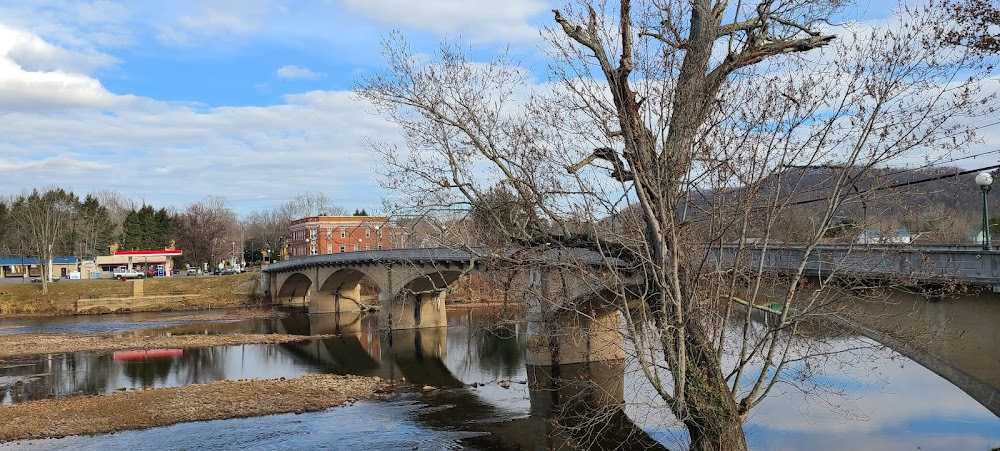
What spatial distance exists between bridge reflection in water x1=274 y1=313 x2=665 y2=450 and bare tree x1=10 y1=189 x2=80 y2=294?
Answer: 33.0 m

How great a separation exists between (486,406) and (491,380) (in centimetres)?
499

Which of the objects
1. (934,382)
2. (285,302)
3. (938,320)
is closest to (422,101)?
(938,320)

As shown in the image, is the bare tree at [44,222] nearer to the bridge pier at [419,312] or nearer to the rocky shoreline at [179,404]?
the bridge pier at [419,312]

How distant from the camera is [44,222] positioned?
8131 centimetres

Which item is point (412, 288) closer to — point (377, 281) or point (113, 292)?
point (377, 281)

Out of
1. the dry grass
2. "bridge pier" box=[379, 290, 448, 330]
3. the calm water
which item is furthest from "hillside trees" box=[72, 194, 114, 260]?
the calm water

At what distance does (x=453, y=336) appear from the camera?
4584 centimetres

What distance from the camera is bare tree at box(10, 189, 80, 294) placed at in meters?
74.2

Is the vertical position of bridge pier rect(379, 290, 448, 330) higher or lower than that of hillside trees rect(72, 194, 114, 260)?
lower

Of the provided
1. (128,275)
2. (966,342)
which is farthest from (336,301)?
(966,342)

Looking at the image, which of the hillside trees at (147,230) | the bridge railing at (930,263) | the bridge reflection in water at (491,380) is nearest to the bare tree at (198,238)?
the hillside trees at (147,230)

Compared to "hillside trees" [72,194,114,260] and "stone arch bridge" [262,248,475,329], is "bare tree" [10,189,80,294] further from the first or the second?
"stone arch bridge" [262,248,475,329]

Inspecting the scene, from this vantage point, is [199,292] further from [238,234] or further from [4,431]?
[238,234]

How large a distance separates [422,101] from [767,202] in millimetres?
5694
